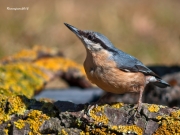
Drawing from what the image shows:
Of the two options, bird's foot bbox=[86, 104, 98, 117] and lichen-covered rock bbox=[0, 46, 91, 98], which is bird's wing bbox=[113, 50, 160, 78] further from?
lichen-covered rock bbox=[0, 46, 91, 98]

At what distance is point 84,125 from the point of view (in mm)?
4066

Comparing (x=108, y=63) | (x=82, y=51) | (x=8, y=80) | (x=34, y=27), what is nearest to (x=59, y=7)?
(x=34, y=27)

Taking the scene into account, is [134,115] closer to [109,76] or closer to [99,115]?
[99,115]

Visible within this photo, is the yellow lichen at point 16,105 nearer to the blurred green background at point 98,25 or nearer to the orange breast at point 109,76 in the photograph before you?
the orange breast at point 109,76

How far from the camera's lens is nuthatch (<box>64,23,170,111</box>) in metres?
4.61

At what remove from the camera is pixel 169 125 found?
155 inches

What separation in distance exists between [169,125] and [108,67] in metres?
1.06

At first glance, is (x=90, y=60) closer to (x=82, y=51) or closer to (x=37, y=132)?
(x=37, y=132)

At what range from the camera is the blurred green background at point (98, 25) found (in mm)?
10727

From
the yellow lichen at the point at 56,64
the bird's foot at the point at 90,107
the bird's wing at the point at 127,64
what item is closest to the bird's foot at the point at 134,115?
the bird's foot at the point at 90,107

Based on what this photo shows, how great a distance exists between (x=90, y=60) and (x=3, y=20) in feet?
22.8

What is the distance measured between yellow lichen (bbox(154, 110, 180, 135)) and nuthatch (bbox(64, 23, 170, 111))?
0.64 meters

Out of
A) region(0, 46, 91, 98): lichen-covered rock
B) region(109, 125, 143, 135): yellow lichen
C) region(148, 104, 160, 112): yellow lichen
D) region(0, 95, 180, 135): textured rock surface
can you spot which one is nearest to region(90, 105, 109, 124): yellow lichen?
region(0, 95, 180, 135): textured rock surface

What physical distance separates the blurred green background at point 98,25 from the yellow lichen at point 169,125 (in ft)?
20.6
